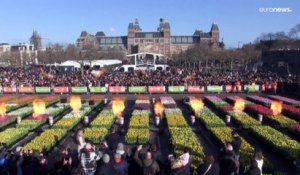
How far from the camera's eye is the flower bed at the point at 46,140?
20.1m

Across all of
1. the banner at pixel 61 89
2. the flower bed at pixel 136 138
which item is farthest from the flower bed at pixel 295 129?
the banner at pixel 61 89

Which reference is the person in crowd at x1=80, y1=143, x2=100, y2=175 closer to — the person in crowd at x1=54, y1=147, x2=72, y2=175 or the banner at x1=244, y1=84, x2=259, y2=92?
the person in crowd at x1=54, y1=147, x2=72, y2=175

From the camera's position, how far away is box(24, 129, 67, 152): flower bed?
2005cm

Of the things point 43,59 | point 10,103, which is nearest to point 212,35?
point 43,59

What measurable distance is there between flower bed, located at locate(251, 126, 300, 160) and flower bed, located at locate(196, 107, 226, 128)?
7.96ft

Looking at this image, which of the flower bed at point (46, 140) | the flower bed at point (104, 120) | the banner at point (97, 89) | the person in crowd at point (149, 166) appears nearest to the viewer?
the person in crowd at point (149, 166)

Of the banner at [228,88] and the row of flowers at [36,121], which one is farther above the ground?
the banner at [228,88]

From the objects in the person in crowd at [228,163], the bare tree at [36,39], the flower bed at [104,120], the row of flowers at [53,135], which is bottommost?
the row of flowers at [53,135]

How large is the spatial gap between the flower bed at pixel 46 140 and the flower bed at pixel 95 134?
1.50 m

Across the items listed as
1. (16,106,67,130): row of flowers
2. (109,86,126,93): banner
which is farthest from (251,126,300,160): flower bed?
(109,86,126,93): banner

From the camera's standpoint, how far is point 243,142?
803 inches

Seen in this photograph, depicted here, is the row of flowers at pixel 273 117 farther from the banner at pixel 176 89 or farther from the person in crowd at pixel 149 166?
the banner at pixel 176 89

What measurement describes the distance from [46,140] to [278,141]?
11489 millimetres

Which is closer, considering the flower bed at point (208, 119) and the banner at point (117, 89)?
the flower bed at point (208, 119)
